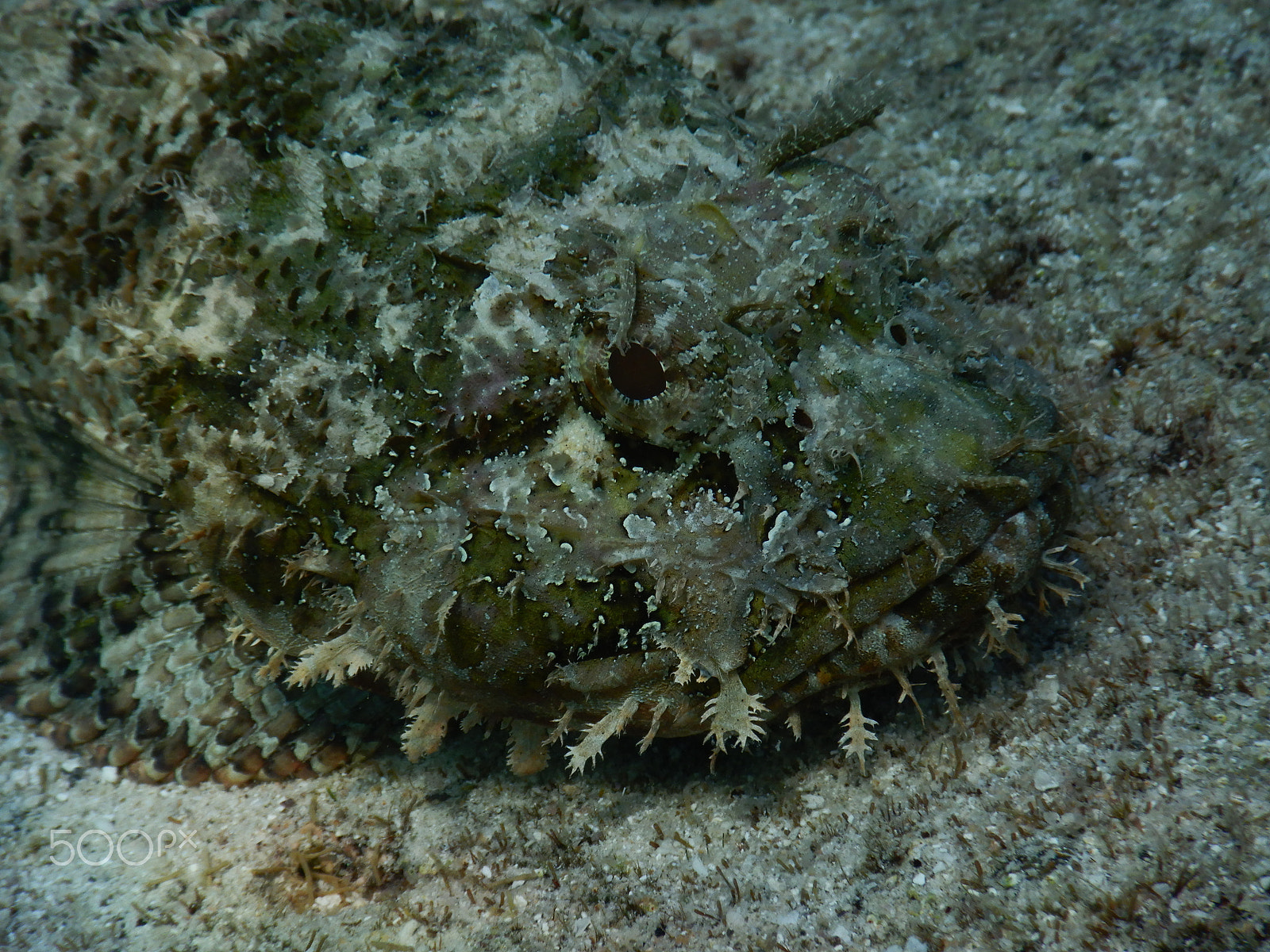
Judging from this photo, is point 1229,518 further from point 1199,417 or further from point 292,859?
point 292,859

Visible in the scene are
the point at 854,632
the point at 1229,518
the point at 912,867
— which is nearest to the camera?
the point at 854,632

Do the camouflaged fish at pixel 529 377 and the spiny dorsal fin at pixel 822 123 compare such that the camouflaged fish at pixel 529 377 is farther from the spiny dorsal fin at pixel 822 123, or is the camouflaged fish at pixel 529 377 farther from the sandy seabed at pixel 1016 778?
the sandy seabed at pixel 1016 778

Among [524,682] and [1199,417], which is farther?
[1199,417]

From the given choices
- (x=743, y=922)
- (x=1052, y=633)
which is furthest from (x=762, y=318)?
(x=743, y=922)

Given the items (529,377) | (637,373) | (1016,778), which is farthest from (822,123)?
(1016,778)

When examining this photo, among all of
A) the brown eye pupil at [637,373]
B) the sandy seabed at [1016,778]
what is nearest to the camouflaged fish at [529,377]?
the brown eye pupil at [637,373]

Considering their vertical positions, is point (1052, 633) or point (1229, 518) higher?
point (1229, 518)

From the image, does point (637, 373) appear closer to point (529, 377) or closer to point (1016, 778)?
point (529, 377)
